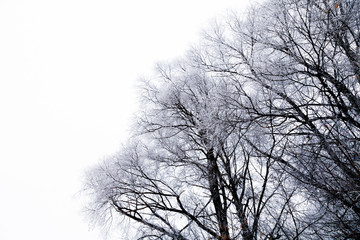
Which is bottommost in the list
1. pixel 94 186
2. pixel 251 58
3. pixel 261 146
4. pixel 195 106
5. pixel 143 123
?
pixel 94 186

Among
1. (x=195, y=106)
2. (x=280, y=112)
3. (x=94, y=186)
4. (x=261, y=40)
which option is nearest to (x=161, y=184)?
(x=94, y=186)

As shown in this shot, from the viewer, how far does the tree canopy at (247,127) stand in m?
3.17

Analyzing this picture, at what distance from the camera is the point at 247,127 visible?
11.3 feet

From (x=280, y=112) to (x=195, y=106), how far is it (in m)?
1.77

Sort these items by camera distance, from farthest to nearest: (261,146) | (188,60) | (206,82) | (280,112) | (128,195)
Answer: (188,60)
(206,82)
(128,195)
(261,146)
(280,112)

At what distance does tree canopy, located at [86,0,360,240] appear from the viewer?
3166 millimetres

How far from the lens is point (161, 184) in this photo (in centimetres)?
462

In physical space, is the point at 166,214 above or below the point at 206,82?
below

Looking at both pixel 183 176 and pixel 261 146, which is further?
pixel 183 176

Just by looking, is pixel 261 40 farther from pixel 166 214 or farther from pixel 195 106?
pixel 166 214

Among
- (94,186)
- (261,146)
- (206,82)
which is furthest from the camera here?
(206,82)

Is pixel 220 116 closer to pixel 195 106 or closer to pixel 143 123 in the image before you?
pixel 195 106

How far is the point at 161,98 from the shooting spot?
511 cm

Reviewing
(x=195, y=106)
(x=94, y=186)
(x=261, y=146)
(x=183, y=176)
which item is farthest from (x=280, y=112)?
(x=94, y=186)
